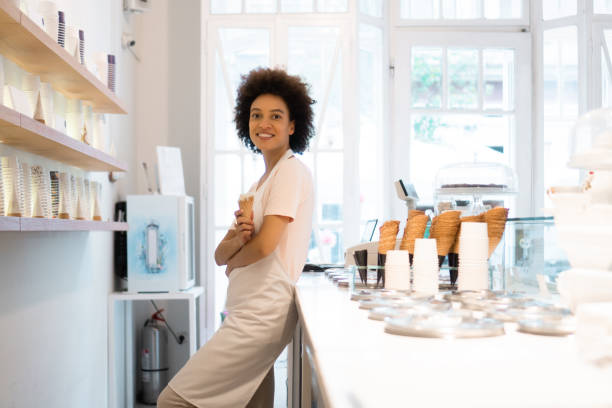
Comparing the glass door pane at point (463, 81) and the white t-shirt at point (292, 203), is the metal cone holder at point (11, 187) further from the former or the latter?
the glass door pane at point (463, 81)

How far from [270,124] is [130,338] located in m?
2.29

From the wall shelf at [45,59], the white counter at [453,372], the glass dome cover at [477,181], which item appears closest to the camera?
the white counter at [453,372]

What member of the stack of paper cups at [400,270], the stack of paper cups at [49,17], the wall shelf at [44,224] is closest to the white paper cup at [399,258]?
the stack of paper cups at [400,270]

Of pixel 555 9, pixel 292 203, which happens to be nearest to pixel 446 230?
pixel 292 203

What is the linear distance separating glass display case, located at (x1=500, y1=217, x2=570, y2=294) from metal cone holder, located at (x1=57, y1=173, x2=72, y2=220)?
1496 millimetres

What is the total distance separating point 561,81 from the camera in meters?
4.55

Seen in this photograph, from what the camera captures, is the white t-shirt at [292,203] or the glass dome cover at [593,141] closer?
the glass dome cover at [593,141]

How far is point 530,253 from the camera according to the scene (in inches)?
71.4

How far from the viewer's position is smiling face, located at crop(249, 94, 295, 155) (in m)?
2.30

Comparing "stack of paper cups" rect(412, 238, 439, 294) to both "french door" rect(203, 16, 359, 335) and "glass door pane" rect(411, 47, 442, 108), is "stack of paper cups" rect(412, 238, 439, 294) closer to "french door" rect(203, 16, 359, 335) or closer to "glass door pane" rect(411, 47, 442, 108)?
"french door" rect(203, 16, 359, 335)

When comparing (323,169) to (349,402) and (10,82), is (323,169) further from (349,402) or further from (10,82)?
(349,402)

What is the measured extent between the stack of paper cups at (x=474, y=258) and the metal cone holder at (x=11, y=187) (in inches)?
49.4

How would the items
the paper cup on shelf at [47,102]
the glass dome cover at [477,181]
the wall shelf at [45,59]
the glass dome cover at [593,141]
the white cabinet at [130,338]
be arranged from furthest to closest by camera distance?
the white cabinet at [130,338] < the glass dome cover at [477,181] < the paper cup on shelf at [47,102] < the wall shelf at [45,59] < the glass dome cover at [593,141]

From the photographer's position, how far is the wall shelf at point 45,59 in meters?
1.76
